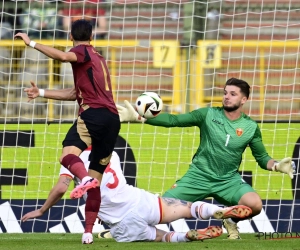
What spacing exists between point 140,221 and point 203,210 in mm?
571

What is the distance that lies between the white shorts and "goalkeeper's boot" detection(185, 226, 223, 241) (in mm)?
365

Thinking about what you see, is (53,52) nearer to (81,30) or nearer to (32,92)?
(81,30)

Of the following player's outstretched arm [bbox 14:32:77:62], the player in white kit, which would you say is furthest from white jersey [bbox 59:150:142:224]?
player's outstretched arm [bbox 14:32:77:62]

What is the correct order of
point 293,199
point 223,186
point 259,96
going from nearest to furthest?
point 223,186, point 293,199, point 259,96

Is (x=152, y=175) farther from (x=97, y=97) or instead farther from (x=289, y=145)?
(x=97, y=97)

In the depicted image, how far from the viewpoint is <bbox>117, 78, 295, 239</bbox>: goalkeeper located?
8.65 m

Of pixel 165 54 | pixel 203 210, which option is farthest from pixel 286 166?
pixel 165 54

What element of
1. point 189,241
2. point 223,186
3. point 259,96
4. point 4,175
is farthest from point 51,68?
point 189,241

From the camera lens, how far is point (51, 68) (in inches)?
476

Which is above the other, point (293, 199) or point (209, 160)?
point (209, 160)

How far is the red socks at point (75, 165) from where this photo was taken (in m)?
7.00

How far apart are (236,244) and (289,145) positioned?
3.49 meters

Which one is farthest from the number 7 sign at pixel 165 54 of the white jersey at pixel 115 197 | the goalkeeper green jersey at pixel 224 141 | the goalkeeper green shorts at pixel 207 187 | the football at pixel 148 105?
the white jersey at pixel 115 197

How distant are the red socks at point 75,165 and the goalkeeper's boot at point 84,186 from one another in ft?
0.40
